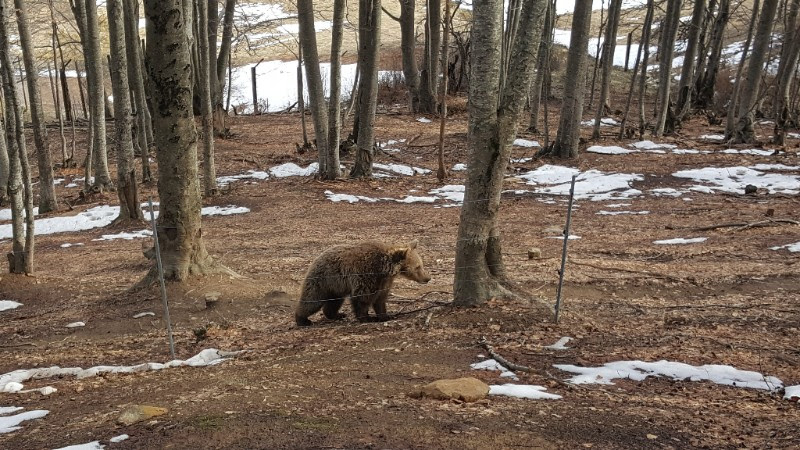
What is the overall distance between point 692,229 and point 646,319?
5.82 m

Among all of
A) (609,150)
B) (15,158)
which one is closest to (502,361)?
(15,158)

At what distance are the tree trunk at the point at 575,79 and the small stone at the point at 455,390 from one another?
16.2 m

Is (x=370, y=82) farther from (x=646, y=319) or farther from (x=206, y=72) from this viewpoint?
(x=646, y=319)

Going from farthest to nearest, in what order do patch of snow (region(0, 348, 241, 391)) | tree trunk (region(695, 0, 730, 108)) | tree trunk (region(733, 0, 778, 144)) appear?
tree trunk (region(695, 0, 730, 108)) < tree trunk (region(733, 0, 778, 144)) < patch of snow (region(0, 348, 241, 391))

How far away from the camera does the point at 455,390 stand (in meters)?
4.36

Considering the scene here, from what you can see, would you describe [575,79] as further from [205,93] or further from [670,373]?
[670,373]

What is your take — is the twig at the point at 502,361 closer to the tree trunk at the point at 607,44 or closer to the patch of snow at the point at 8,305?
the patch of snow at the point at 8,305

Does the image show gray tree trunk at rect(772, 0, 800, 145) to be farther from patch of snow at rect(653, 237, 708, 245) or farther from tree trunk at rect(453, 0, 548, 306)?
tree trunk at rect(453, 0, 548, 306)

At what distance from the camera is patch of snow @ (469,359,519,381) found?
16.2 feet

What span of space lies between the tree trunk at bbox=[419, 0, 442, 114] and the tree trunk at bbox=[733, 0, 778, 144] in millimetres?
10982

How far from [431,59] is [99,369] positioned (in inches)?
788

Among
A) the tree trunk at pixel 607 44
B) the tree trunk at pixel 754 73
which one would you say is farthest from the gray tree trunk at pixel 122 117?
the tree trunk at pixel 754 73

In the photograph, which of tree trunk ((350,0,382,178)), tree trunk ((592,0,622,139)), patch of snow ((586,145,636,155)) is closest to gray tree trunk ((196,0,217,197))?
tree trunk ((350,0,382,178))

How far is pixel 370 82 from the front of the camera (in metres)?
17.1
